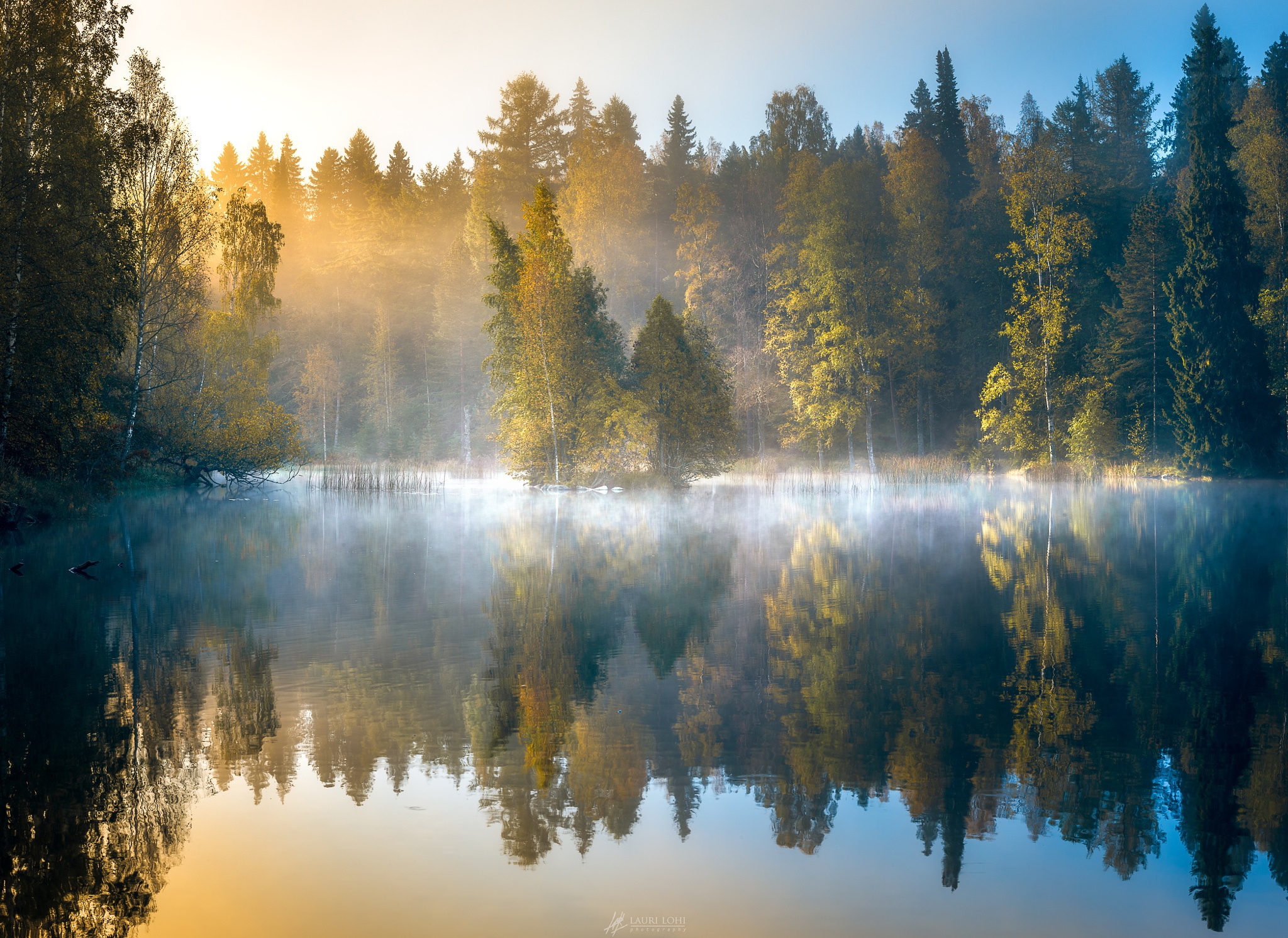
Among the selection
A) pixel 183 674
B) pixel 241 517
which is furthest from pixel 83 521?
pixel 183 674

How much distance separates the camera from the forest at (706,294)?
22.8 m

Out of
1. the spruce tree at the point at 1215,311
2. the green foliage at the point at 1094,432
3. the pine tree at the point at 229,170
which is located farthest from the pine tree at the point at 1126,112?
the pine tree at the point at 229,170

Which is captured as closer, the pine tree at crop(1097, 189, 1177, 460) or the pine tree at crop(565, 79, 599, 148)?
the pine tree at crop(1097, 189, 1177, 460)

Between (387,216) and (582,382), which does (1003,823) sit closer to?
(582,382)

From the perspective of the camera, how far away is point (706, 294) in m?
52.3

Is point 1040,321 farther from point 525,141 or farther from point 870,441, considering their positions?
point 525,141

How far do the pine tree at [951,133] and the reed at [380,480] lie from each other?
3443 centimetres

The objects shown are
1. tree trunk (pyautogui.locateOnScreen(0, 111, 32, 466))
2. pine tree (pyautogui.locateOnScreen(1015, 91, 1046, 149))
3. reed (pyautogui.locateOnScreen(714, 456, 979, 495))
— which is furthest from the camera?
pine tree (pyautogui.locateOnScreen(1015, 91, 1046, 149))

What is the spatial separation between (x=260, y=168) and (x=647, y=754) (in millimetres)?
90492

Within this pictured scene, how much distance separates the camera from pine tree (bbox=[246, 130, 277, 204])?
272 feet

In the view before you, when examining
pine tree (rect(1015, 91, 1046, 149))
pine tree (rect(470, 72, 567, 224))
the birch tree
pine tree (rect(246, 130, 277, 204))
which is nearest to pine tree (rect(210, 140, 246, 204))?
pine tree (rect(246, 130, 277, 204))

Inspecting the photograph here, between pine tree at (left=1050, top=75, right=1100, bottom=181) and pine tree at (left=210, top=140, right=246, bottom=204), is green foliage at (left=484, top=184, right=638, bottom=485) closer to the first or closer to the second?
pine tree at (left=1050, top=75, right=1100, bottom=181)

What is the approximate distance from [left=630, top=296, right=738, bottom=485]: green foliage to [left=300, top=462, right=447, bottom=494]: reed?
9.69m

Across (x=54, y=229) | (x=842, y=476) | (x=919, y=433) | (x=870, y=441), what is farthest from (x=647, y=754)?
(x=919, y=433)
